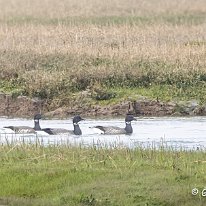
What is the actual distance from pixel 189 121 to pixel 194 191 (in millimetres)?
10770

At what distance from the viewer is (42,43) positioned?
2792 centimetres

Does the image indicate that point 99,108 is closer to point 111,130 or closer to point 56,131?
point 111,130

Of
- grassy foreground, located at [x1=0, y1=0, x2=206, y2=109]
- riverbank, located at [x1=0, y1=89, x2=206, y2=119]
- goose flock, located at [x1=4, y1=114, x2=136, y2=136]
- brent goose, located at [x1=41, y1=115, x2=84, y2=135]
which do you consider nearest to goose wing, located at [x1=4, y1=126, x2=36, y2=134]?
goose flock, located at [x1=4, y1=114, x2=136, y2=136]

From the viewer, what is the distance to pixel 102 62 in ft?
85.0

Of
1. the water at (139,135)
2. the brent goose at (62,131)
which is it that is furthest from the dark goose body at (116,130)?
the brent goose at (62,131)

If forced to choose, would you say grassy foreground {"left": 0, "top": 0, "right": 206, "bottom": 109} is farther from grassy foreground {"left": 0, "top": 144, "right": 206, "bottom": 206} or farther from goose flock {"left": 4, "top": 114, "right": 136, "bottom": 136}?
grassy foreground {"left": 0, "top": 144, "right": 206, "bottom": 206}

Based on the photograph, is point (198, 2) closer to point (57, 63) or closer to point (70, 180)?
point (57, 63)

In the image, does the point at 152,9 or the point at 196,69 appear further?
the point at 152,9

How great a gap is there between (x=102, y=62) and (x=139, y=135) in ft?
19.4

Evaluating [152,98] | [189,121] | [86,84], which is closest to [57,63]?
[86,84]

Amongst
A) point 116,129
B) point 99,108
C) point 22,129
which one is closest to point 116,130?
point 116,129

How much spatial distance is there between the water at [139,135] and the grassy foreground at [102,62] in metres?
1.35

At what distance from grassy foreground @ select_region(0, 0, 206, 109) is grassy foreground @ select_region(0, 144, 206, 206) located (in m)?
9.18

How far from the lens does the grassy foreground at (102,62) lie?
24469mm
